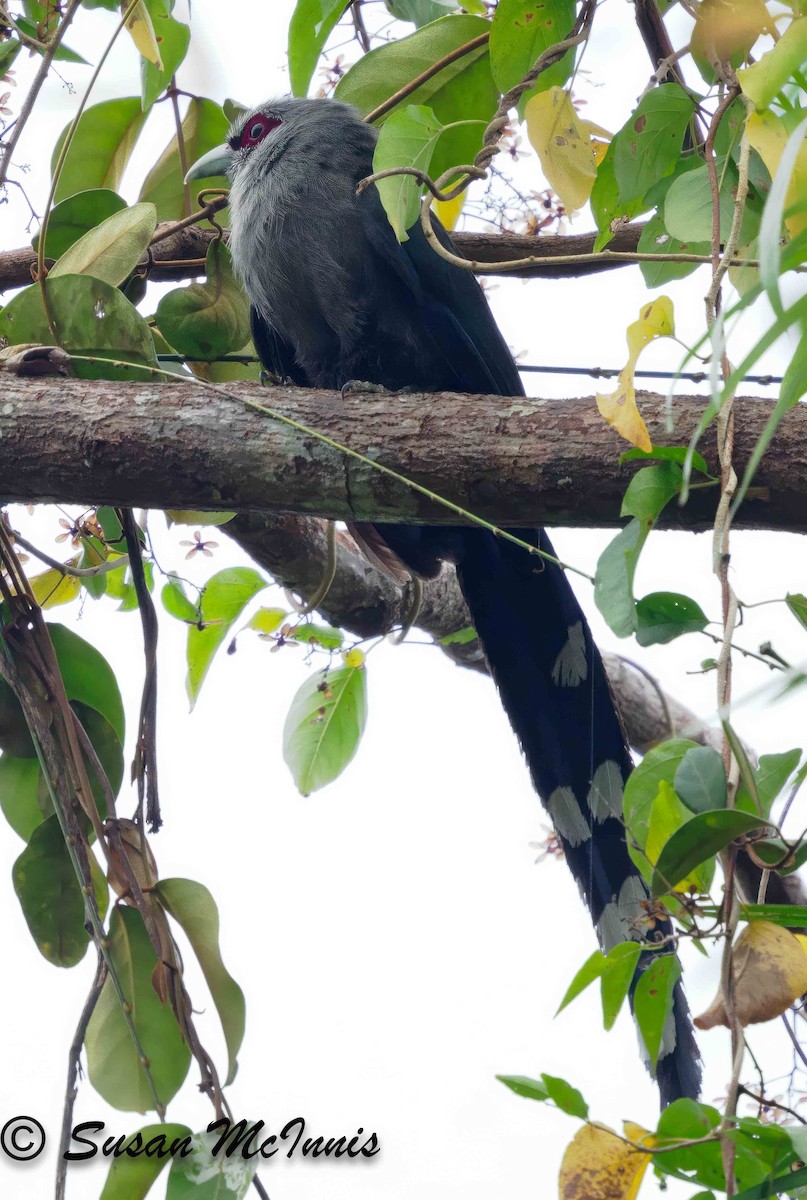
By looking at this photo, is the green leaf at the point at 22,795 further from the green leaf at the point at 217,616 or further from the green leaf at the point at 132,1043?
the green leaf at the point at 217,616

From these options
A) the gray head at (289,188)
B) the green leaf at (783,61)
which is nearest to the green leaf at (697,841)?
the green leaf at (783,61)

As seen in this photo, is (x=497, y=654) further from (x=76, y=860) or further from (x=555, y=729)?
(x=76, y=860)

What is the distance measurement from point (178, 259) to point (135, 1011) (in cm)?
172

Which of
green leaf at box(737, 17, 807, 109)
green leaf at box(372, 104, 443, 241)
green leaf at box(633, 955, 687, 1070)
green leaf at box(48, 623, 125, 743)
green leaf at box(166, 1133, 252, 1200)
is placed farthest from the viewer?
green leaf at box(48, 623, 125, 743)

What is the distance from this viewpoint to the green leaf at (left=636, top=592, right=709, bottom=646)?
3.86 feet

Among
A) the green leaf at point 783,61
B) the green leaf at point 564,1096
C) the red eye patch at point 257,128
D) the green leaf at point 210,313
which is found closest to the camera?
the green leaf at point 783,61

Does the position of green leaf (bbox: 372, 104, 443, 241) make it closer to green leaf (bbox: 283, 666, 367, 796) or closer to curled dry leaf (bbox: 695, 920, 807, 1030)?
curled dry leaf (bbox: 695, 920, 807, 1030)

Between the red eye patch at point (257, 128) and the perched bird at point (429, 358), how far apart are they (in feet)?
0.70

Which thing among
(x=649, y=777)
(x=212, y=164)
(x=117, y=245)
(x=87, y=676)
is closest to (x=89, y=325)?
A: (x=117, y=245)

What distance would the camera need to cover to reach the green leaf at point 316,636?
102 inches

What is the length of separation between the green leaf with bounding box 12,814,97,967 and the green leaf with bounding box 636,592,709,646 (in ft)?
3.63

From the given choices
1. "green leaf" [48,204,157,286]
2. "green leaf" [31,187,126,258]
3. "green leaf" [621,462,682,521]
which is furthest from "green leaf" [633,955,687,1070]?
"green leaf" [31,187,126,258]

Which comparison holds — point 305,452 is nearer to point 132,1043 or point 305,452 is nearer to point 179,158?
point 132,1043

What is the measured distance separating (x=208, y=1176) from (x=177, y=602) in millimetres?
1393
